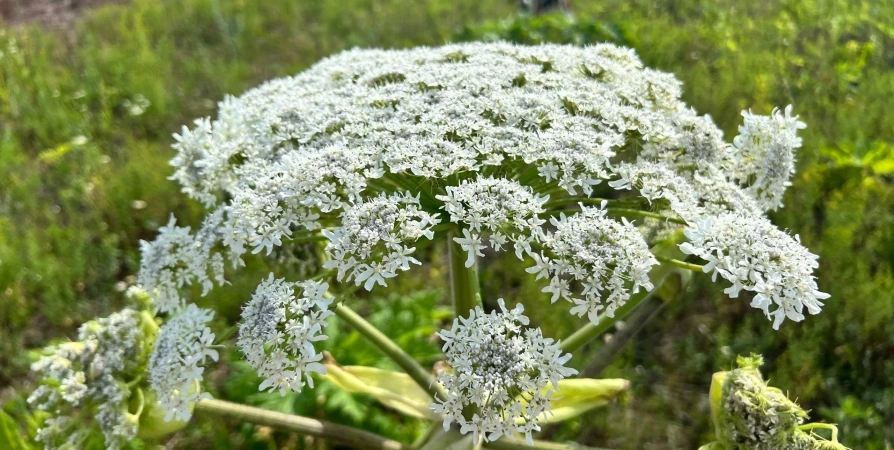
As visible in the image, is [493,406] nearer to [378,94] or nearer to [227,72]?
[378,94]

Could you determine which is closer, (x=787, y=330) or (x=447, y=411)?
(x=447, y=411)

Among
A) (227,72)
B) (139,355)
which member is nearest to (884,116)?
(139,355)

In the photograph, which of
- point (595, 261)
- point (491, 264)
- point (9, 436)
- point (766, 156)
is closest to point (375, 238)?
point (595, 261)

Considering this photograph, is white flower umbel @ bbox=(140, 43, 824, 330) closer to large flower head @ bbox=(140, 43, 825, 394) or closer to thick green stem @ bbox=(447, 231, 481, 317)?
large flower head @ bbox=(140, 43, 825, 394)

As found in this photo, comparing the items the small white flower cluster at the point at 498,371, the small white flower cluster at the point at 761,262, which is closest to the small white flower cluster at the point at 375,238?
the small white flower cluster at the point at 498,371

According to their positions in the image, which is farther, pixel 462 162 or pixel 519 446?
pixel 519 446

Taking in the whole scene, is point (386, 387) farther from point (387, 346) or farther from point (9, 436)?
point (9, 436)
